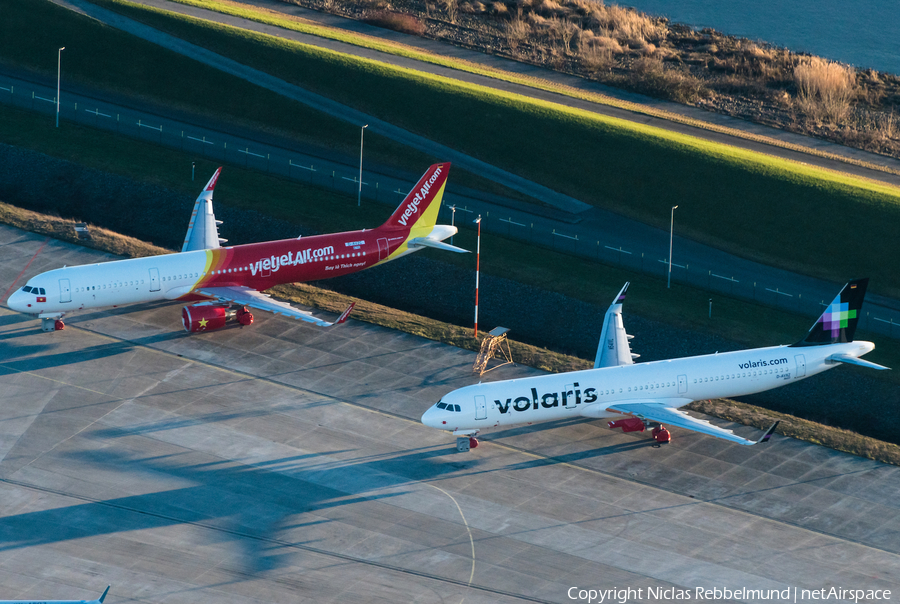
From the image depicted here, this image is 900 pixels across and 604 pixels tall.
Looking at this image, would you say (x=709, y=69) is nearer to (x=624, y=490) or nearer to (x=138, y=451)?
(x=624, y=490)

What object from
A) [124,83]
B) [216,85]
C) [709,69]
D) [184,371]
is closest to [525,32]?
[709,69]

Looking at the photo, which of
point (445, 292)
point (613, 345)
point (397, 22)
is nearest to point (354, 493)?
point (613, 345)

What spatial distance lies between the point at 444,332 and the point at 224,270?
57.5ft

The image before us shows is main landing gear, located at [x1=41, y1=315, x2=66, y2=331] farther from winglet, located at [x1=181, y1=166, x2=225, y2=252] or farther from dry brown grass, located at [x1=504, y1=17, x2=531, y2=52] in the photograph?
dry brown grass, located at [x1=504, y1=17, x2=531, y2=52]

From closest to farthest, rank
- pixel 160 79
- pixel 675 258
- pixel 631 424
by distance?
pixel 631 424 → pixel 675 258 → pixel 160 79

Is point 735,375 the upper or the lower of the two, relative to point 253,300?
upper

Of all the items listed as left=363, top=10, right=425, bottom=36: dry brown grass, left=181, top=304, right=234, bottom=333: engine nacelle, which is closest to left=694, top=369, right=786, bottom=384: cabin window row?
left=181, top=304, right=234, bottom=333: engine nacelle

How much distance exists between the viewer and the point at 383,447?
235ft

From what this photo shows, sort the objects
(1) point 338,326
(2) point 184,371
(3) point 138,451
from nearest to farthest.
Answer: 1. (3) point 138,451
2. (2) point 184,371
3. (1) point 338,326

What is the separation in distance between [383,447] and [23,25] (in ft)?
280

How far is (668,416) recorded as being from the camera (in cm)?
7056

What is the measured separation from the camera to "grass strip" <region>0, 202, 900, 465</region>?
74938 millimetres

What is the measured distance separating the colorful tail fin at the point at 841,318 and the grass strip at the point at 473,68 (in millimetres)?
44997

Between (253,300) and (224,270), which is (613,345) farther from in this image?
(224,270)
